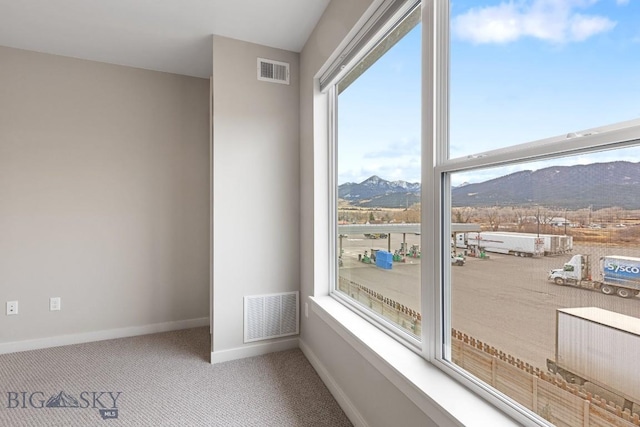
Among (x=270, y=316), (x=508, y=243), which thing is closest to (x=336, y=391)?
(x=270, y=316)

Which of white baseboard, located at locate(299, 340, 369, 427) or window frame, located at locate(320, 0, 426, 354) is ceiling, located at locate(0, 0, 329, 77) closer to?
window frame, located at locate(320, 0, 426, 354)

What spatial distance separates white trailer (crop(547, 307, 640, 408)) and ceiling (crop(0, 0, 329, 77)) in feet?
7.34

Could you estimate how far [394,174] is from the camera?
5.68 feet

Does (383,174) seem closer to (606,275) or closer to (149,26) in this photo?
(606,275)

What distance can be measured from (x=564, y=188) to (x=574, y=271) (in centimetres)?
23

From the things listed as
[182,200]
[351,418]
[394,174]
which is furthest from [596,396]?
[182,200]

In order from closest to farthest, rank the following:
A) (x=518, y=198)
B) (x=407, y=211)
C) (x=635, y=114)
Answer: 1. (x=635, y=114)
2. (x=518, y=198)
3. (x=407, y=211)

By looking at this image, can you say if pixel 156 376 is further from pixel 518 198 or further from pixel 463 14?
pixel 463 14

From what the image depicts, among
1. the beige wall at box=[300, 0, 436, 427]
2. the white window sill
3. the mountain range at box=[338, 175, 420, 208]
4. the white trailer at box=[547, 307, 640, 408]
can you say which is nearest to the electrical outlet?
the beige wall at box=[300, 0, 436, 427]

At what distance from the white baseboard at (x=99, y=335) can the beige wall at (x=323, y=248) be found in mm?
1362

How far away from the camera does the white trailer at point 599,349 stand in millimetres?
791

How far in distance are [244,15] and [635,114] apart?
7.61ft

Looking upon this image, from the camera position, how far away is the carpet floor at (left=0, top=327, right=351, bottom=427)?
189cm

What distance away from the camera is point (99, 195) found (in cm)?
302
